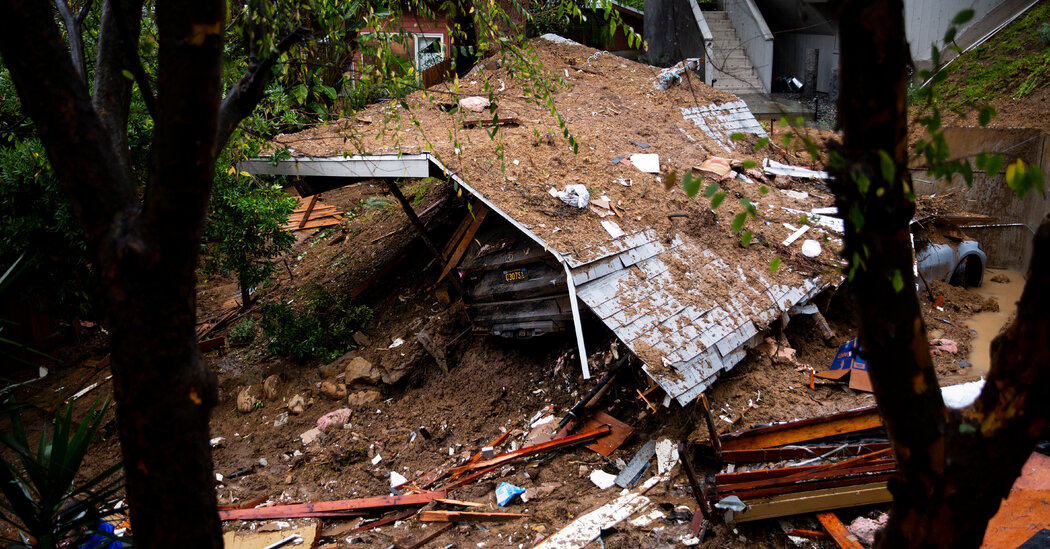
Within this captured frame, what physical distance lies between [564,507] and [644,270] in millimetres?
2714

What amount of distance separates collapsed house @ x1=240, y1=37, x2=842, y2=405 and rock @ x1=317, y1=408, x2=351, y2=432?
7.09 feet

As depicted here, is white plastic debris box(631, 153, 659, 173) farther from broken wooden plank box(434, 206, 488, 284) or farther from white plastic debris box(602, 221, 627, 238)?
broken wooden plank box(434, 206, 488, 284)

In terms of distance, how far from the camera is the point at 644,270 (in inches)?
287

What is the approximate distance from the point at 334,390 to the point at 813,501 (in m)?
6.13

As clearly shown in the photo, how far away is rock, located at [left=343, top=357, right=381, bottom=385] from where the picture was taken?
8.84 metres

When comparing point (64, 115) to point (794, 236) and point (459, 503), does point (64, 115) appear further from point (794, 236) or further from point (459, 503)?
point (794, 236)

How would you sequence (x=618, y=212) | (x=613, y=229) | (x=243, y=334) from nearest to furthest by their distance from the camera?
(x=613, y=229), (x=618, y=212), (x=243, y=334)

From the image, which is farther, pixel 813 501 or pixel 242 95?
pixel 813 501

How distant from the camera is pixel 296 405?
28.5 ft

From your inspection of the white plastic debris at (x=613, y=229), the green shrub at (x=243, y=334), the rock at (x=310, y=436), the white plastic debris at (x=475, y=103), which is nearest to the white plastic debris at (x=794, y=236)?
the white plastic debris at (x=613, y=229)

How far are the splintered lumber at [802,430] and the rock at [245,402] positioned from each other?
6.26m

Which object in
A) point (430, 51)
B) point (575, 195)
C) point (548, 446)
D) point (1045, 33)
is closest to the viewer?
point (430, 51)

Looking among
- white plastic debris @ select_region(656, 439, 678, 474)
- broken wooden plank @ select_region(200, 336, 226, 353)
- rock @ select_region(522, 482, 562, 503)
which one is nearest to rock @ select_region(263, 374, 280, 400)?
broken wooden plank @ select_region(200, 336, 226, 353)

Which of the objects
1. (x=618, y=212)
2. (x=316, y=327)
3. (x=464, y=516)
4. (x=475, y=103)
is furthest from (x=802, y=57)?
(x=464, y=516)
